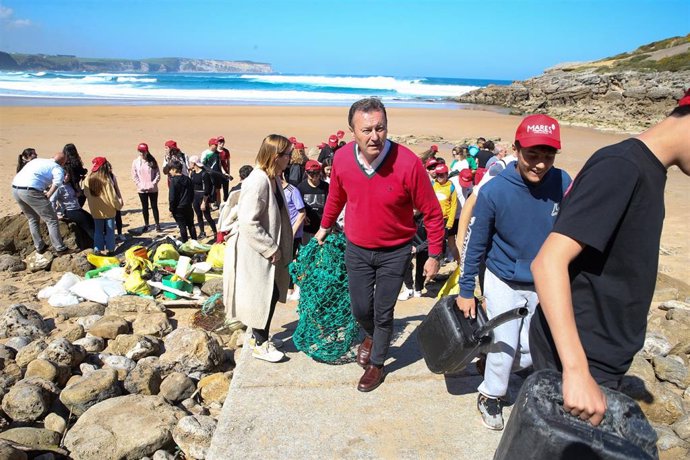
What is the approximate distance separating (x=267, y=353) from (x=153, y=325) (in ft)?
7.04

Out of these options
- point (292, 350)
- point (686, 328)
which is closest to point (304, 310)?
point (292, 350)

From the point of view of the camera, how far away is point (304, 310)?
4066mm

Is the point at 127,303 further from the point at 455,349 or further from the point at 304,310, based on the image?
the point at 455,349

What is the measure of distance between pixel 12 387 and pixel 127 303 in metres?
2.01

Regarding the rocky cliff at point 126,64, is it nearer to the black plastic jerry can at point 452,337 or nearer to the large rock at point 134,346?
the large rock at point 134,346

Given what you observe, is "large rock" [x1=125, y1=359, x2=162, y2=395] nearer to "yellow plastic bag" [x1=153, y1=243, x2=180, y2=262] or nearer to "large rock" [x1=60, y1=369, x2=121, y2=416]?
"large rock" [x1=60, y1=369, x2=121, y2=416]

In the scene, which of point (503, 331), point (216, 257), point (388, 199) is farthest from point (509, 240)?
point (216, 257)

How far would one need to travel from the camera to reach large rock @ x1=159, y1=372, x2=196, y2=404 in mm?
4090

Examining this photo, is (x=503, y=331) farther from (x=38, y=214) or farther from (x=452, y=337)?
(x=38, y=214)

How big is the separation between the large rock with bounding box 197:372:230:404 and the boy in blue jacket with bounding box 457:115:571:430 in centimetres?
219

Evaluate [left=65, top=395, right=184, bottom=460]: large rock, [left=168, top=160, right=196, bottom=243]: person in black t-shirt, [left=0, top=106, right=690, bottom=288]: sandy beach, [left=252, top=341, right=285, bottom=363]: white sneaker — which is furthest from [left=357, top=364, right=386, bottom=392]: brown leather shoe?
[left=0, top=106, right=690, bottom=288]: sandy beach

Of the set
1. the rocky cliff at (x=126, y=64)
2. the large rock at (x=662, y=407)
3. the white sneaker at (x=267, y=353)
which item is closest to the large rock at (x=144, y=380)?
the white sneaker at (x=267, y=353)

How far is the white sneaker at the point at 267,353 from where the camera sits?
3936 millimetres

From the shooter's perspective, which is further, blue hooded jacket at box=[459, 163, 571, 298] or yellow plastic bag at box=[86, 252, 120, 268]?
yellow plastic bag at box=[86, 252, 120, 268]
